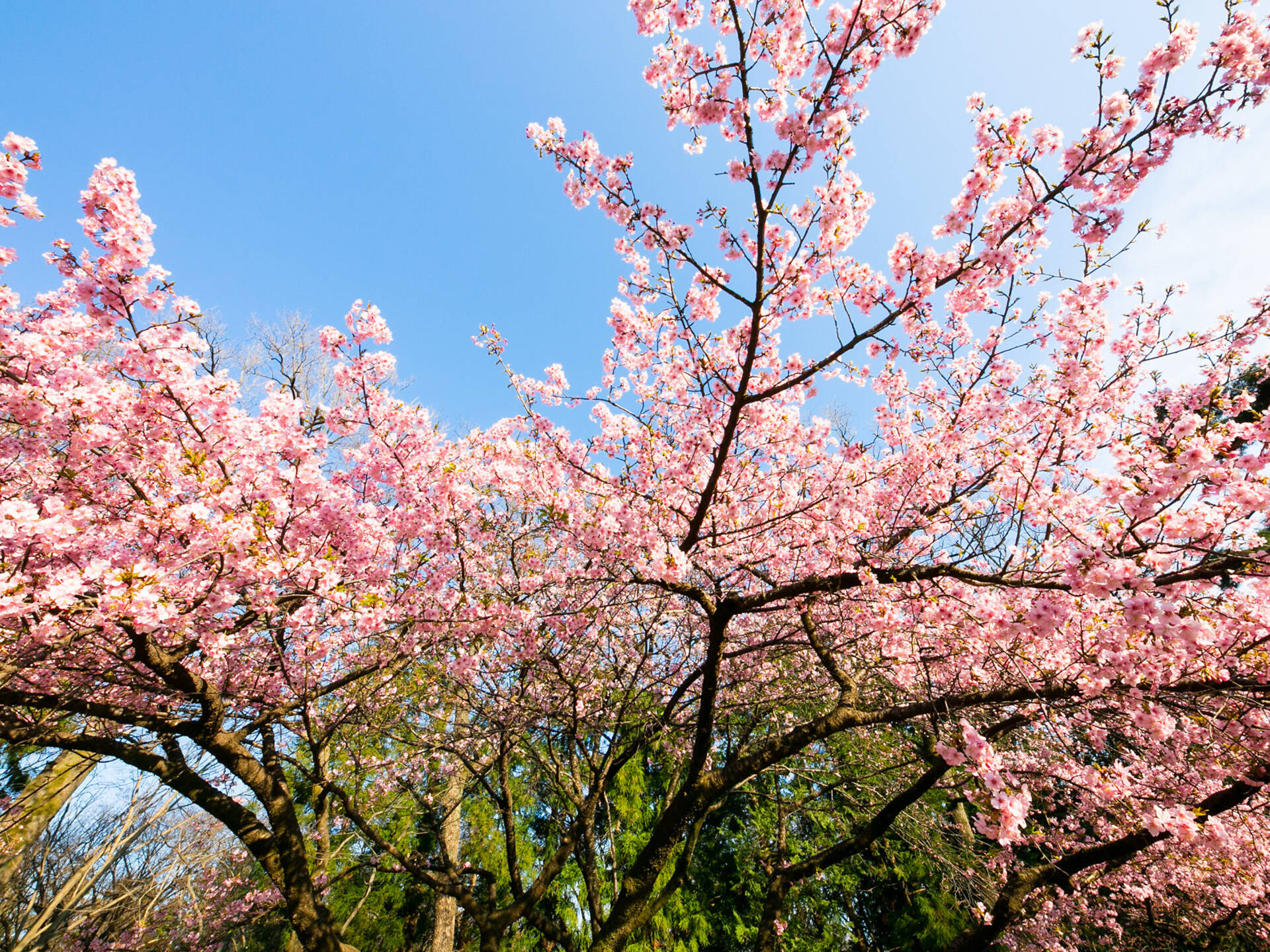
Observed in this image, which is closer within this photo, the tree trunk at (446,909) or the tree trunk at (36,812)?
the tree trunk at (36,812)

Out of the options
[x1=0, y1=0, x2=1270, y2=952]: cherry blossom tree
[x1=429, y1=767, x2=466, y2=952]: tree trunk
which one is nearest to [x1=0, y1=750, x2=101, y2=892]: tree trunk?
[x1=0, y1=0, x2=1270, y2=952]: cherry blossom tree

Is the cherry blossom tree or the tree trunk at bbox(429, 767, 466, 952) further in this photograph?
the tree trunk at bbox(429, 767, 466, 952)

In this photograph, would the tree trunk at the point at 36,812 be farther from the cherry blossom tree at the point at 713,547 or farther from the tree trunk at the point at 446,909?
the tree trunk at the point at 446,909

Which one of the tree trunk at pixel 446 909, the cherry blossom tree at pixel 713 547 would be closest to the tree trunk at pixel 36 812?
the cherry blossom tree at pixel 713 547

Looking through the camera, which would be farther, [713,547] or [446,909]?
[446,909]

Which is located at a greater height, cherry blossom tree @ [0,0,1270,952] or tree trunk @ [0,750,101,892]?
cherry blossom tree @ [0,0,1270,952]

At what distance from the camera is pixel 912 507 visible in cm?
519

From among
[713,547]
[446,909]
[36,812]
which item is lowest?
[446,909]

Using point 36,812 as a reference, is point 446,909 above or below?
below

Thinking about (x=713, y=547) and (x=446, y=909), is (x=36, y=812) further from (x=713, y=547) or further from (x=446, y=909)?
A: (x=713, y=547)

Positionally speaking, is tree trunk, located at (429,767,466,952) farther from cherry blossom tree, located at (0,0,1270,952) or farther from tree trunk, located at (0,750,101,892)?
tree trunk, located at (0,750,101,892)

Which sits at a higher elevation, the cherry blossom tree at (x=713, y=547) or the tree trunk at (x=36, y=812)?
the cherry blossom tree at (x=713, y=547)

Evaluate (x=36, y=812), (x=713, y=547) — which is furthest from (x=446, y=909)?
(x=713, y=547)

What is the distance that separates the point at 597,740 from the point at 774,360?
563 centimetres
